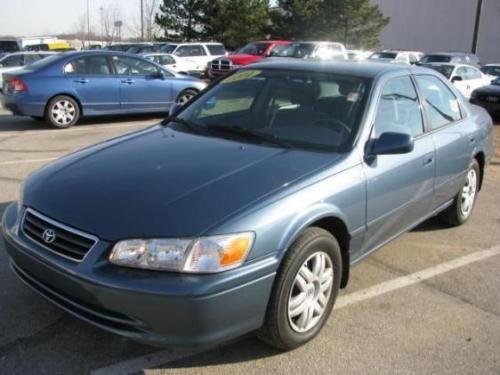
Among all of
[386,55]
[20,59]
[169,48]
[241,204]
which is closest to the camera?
[241,204]

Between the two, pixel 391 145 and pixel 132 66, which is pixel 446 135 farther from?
pixel 132 66

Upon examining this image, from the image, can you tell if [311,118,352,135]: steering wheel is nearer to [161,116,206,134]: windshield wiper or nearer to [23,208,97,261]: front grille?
[161,116,206,134]: windshield wiper

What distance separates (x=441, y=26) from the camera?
163ft

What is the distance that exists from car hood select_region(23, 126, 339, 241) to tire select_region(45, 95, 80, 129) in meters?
7.47

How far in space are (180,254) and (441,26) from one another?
51.9 m

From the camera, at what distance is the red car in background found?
881 inches

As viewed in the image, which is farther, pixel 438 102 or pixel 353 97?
pixel 438 102

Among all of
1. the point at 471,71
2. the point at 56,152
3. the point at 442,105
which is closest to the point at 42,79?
the point at 56,152

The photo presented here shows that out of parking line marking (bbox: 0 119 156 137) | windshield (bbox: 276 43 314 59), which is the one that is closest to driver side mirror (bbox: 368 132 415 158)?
parking line marking (bbox: 0 119 156 137)

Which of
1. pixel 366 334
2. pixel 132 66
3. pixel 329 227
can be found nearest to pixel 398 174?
pixel 329 227

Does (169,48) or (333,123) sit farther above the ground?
(333,123)

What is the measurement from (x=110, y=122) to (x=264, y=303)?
9874 millimetres

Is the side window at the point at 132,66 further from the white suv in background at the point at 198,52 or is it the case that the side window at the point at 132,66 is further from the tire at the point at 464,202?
the white suv in background at the point at 198,52

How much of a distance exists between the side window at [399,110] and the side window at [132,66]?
8331 millimetres
